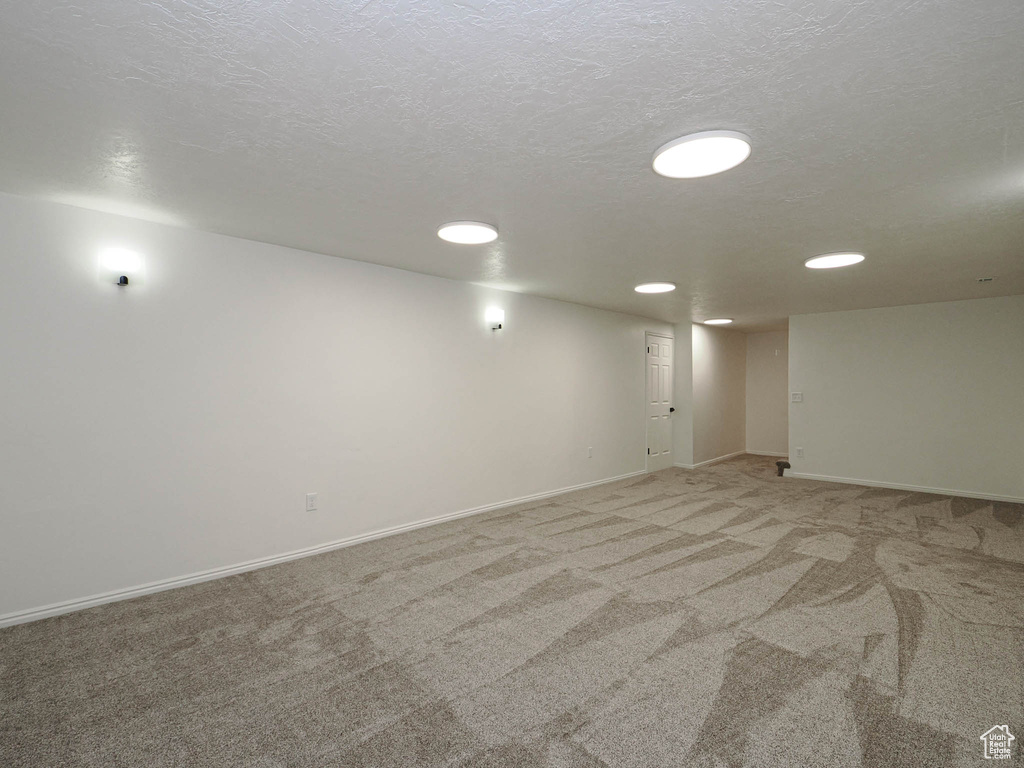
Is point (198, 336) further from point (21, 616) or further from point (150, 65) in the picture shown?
point (150, 65)

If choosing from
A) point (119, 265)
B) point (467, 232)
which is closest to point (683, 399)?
point (467, 232)

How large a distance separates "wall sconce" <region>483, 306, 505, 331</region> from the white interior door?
10.3 feet

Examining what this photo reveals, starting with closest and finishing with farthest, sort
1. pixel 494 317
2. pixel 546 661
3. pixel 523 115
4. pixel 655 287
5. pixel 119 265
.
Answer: pixel 523 115 < pixel 546 661 < pixel 119 265 < pixel 655 287 < pixel 494 317

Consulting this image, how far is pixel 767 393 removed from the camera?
29.8 feet

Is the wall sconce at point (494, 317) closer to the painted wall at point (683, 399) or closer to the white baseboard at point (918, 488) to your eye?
the painted wall at point (683, 399)

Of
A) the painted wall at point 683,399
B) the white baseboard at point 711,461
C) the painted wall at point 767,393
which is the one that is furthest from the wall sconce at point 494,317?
the painted wall at point 767,393

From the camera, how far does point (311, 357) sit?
3.82 meters

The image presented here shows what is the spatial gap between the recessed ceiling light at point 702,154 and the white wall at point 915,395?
573 cm

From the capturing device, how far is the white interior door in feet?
24.4

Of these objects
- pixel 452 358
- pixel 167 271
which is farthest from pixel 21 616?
pixel 452 358

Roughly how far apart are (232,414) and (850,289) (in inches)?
243

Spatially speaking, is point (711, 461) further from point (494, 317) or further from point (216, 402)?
point (216, 402)

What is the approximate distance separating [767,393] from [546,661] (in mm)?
8405

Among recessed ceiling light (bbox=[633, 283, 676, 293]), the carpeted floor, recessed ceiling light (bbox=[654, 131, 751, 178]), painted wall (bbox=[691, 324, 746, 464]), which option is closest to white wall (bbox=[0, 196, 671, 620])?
the carpeted floor
